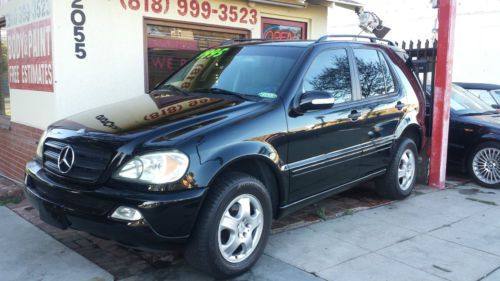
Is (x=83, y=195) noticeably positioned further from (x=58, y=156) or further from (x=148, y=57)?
(x=148, y=57)

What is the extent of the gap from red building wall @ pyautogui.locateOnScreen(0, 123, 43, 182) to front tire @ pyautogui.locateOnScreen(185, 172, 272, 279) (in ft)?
11.3

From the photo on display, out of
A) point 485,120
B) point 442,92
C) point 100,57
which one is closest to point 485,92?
point 485,120

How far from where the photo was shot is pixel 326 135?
4492 millimetres

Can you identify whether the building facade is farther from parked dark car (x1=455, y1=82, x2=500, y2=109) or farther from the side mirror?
parked dark car (x1=455, y1=82, x2=500, y2=109)

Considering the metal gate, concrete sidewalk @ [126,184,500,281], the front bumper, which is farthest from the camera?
the metal gate

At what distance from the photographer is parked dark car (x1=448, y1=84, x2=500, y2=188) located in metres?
6.91

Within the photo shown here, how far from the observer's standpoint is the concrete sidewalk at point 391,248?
3.88 meters

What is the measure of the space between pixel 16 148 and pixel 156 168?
4343mm

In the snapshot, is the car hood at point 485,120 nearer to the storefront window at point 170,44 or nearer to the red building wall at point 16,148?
the storefront window at point 170,44

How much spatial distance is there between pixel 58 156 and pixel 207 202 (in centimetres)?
121

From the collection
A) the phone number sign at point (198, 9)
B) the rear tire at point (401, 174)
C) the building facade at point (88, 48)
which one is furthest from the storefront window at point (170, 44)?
the rear tire at point (401, 174)

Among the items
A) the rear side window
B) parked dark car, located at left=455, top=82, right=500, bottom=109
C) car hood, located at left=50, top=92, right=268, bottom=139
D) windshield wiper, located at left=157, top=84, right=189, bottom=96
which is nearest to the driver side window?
the rear side window

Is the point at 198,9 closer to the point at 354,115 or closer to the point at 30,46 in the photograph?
the point at 30,46

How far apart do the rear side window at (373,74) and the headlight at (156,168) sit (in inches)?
101
